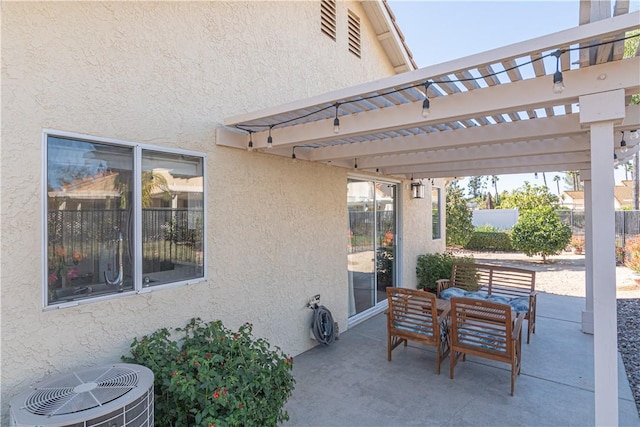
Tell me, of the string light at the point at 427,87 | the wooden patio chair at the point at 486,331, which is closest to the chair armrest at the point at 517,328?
the wooden patio chair at the point at 486,331

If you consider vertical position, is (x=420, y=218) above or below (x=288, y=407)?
above

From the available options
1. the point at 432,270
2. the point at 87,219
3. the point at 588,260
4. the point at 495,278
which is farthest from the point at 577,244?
the point at 87,219

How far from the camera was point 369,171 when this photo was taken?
7.50 m

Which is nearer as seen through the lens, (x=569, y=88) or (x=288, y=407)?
(x=569, y=88)

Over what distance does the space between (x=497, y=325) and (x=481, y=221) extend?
24288 mm

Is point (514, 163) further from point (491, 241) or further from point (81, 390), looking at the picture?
point (491, 241)

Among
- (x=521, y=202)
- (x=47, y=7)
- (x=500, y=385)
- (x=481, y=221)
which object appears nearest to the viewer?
(x=47, y=7)

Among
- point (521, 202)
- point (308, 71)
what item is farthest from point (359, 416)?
point (521, 202)

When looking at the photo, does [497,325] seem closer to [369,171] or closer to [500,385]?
[500,385]

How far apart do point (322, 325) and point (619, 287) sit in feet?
32.2

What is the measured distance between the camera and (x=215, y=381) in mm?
2959

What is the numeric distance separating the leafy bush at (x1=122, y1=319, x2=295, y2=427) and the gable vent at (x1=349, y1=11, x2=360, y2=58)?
639 cm

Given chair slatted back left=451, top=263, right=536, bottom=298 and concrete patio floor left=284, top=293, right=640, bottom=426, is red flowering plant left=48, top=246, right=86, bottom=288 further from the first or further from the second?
chair slatted back left=451, top=263, right=536, bottom=298

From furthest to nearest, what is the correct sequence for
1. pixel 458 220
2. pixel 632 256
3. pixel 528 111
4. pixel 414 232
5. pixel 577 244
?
1. pixel 577 244
2. pixel 458 220
3. pixel 632 256
4. pixel 414 232
5. pixel 528 111
